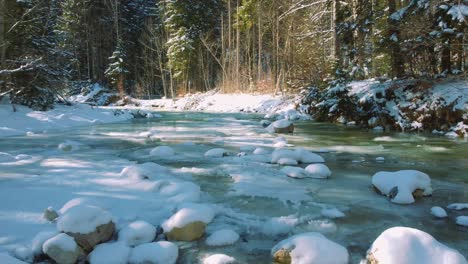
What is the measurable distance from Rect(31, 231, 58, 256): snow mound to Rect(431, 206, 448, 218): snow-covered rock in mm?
3302

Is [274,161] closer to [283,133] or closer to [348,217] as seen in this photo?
[348,217]

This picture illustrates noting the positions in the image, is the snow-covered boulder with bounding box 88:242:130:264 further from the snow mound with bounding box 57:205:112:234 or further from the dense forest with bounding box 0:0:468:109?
the dense forest with bounding box 0:0:468:109

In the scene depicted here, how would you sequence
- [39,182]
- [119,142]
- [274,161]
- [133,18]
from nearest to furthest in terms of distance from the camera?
[39,182]
[274,161]
[119,142]
[133,18]

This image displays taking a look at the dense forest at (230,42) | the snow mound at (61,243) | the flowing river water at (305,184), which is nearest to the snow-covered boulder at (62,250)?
the snow mound at (61,243)

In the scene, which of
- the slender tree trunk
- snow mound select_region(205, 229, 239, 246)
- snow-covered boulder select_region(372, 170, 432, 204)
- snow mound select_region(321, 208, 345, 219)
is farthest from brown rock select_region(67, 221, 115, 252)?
the slender tree trunk

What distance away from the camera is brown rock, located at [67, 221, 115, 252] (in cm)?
283

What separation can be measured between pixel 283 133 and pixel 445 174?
190 inches

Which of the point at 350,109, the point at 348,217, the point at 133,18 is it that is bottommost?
the point at 348,217

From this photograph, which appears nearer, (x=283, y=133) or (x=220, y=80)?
(x=283, y=133)

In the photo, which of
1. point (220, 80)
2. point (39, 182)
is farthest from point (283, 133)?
point (220, 80)

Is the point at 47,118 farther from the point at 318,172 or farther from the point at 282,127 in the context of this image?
the point at 318,172

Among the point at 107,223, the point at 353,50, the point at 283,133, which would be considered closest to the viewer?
the point at 107,223

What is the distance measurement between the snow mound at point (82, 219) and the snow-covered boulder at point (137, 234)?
165 millimetres

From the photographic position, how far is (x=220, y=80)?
1050 inches
